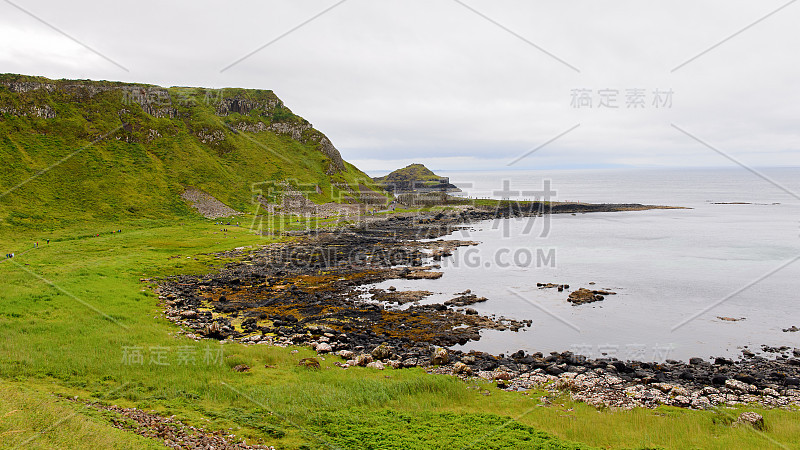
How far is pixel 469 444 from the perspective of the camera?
14.7 meters

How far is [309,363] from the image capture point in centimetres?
2417

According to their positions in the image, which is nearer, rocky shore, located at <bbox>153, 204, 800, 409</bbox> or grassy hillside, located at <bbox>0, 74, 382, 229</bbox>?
rocky shore, located at <bbox>153, 204, 800, 409</bbox>

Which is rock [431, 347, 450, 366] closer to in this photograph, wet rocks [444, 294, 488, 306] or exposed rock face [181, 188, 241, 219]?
wet rocks [444, 294, 488, 306]

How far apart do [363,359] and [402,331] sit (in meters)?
7.85

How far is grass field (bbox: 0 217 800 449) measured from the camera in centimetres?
1463

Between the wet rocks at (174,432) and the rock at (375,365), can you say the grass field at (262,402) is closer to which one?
the wet rocks at (174,432)

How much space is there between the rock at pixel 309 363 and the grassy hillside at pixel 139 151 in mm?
64343

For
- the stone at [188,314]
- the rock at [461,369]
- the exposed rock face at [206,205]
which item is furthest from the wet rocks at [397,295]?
the exposed rock face at [206,205]

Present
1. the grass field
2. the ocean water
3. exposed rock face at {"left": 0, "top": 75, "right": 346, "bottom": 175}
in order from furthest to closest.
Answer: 1. exposed rock face at {"left": 0, "top": 75, "right": 346, "bottom": 175}
2. the ocean water
3. the grass field

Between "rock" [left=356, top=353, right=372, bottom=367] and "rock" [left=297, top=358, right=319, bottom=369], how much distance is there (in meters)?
2.35

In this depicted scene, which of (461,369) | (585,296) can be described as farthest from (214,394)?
(585,296)

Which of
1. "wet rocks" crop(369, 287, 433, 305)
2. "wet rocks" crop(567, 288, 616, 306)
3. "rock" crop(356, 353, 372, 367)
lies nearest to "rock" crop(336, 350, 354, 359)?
"rock" crop(356, 353, 372, 367)

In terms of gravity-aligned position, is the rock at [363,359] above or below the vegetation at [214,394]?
below

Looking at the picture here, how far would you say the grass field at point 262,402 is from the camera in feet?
48.0
